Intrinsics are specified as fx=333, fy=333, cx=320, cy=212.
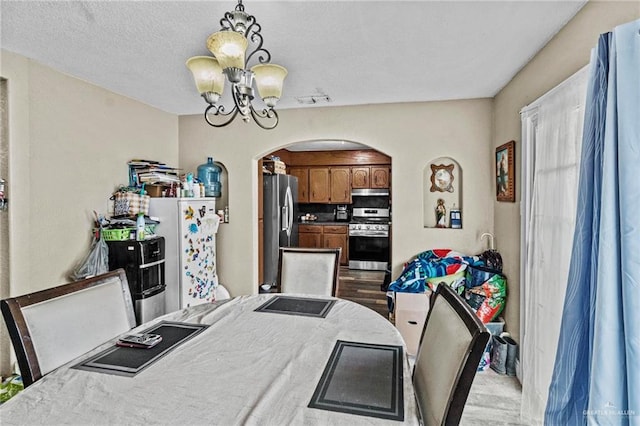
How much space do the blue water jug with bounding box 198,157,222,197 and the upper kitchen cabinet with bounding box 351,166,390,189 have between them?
131 inches

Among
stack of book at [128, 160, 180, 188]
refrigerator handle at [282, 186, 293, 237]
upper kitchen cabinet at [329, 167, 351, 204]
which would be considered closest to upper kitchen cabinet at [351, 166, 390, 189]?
upper kitchen cabinet at [329, 167, 351, 204]

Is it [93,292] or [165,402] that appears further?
[93,292]

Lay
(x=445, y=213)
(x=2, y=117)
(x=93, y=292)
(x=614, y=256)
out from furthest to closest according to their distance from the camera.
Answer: (x=445, y=213), (x=2, y=117), (x=93, y=292), (x=614, y=256)

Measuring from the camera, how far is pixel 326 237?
21.9ft

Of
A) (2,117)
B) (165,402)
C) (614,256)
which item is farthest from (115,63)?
(614,256)

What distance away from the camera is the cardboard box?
3.05m

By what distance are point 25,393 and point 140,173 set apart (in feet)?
9.22

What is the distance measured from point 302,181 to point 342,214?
109 centimetres

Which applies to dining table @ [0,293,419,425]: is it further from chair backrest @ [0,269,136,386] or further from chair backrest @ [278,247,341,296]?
chair backrest @ [278,247,341,296]

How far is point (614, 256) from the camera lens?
47.8 inches

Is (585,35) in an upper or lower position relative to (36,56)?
lower

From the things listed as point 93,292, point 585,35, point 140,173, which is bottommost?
point 93,292

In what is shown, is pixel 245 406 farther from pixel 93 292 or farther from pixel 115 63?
pixel 115 63

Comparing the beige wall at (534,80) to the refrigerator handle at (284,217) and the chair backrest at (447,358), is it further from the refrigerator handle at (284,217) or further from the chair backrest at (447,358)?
the refrigerator handle at (284,217)
